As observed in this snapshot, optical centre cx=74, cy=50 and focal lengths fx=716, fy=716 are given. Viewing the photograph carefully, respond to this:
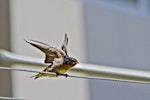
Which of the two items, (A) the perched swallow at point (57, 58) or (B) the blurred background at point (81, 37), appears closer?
(A) the perched swallow at point (57, 58)

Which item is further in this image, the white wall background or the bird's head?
the white wall background

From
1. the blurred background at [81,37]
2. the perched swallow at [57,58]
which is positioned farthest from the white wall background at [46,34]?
the perched swallow at [57,58]

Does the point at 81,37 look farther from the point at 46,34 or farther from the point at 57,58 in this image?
the point at 57,58

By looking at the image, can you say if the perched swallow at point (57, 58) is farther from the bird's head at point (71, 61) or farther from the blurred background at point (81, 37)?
the blurred background at point (81, 37)

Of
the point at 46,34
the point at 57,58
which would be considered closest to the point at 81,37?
the point at 46,34

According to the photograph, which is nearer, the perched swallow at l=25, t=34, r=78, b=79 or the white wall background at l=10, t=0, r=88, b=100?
the perched swallow at l=25, t=34, r=78, b=79

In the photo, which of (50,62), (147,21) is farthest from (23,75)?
(50,62)

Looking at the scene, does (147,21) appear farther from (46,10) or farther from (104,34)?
(46,10)

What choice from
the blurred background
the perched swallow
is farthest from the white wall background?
the perched swallow

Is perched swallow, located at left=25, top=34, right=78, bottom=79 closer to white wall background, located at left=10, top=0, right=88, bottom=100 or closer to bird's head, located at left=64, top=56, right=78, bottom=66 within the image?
bird's head, located at left=64, top=56, right=78, bottom=66
